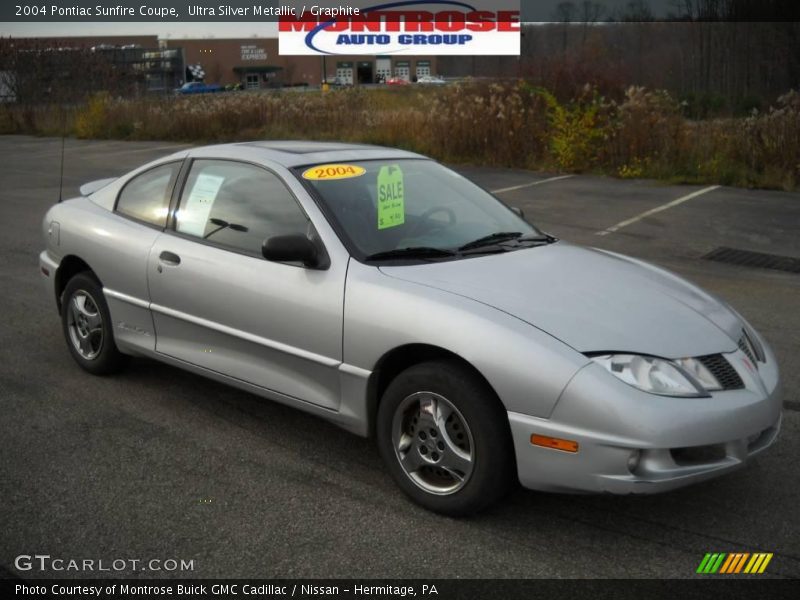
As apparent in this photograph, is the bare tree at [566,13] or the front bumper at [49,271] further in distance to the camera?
the bare tree at [566,13]

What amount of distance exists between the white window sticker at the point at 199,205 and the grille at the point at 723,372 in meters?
2.67

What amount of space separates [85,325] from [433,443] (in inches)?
113

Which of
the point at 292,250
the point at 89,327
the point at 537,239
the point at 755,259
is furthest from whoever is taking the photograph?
the point at 755,259

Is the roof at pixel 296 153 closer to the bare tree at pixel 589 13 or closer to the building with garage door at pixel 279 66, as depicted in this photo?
the bare tree at pixel 589 13

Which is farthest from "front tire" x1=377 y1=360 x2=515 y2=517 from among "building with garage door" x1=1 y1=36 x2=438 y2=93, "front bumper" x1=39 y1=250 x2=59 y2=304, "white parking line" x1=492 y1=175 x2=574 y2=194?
"building with garage door" x1=1 y1=36 x2=438 y2=93

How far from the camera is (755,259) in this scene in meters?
9.73

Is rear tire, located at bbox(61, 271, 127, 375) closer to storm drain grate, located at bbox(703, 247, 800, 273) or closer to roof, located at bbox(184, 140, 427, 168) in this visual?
roof, located at bbox(184, 140, 427, 168)

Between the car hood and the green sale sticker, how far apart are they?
1.45ft

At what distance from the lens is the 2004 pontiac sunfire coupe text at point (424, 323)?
3.53 m

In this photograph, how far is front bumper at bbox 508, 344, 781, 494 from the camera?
3439 millimetres

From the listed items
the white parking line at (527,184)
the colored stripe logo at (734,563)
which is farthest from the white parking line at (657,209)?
the colored stripe logo at (734,563)
